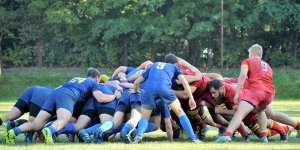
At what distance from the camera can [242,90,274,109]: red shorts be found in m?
13.7

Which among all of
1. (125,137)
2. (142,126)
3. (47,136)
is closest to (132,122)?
(142,126)

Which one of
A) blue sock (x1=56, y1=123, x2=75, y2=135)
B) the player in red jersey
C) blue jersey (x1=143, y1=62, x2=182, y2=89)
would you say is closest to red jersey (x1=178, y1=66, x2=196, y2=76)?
the player in red jersey

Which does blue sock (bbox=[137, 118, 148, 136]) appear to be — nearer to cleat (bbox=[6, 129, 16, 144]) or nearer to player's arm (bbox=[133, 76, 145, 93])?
player's arm (bbox=[133, 76, 145, 93])

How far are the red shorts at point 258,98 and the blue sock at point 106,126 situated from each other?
228cm

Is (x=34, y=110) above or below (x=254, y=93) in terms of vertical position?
below

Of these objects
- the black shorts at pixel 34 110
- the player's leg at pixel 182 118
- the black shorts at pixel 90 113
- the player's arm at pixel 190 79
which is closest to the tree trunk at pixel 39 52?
the black shorts at pixel 34 110

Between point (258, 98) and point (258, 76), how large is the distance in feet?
1.51

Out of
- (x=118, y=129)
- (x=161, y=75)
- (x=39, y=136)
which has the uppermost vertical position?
(x=161, y=75)

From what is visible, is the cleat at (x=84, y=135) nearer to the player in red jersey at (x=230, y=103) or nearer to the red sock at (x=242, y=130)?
the player in red jersey at (x=230, y=103)

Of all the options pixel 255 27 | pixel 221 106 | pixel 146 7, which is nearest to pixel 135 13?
pixel 146 7

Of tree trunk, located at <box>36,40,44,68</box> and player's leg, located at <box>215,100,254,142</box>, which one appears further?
tree trunk, located at <box>36,40,44,68</box>

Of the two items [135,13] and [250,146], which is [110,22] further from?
[250,146]

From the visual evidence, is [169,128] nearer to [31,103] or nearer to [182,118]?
[182,118]

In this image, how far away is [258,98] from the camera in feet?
45.1
